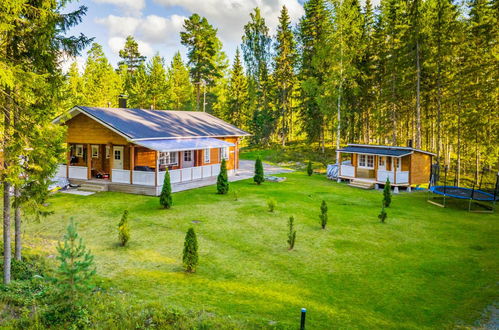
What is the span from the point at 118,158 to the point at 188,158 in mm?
5448

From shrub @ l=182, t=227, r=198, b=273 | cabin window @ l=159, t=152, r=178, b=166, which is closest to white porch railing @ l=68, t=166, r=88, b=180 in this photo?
cabin window @ l=159, t=152, r=178, b=166

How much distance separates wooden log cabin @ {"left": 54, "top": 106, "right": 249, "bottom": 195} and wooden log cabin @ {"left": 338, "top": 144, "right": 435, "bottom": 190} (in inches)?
395

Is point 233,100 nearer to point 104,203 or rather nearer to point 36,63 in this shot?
point 104,203

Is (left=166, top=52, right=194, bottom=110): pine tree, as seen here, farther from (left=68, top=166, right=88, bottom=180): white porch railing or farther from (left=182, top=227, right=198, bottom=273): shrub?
(left=182, top=227, right=198, bottom=273): shrub

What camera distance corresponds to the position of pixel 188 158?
84.7ft

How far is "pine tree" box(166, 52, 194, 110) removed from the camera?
53.3 meters

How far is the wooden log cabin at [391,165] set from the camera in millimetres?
23000

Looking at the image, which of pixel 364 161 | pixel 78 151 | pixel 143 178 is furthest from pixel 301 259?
pixel 78 151

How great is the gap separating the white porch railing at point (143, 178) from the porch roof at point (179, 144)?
5.39 feet

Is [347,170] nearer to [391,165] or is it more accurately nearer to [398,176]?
[391,165]

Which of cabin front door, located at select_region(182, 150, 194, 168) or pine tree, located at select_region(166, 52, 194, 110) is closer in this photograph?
cabin front door, located at select_region(182, 150, 194, 168)

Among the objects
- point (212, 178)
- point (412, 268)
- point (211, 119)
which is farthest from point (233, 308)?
point (211, 119)

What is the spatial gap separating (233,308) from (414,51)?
25.4m

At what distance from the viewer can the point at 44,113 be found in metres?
9.11
